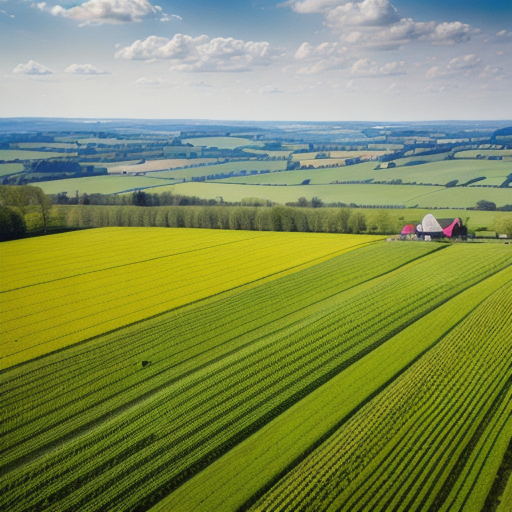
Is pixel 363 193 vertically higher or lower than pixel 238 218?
higher

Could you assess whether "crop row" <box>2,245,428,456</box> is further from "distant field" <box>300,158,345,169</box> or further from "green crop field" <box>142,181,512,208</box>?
"distant field" <box>300,158,345,169</box>

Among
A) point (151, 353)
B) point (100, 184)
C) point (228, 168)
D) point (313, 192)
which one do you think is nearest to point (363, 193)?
point (313, 192)

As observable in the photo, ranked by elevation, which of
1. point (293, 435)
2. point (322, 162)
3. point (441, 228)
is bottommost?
point (441, 228)

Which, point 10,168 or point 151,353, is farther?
point 10,168

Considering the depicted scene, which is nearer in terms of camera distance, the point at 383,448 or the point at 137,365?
the point at 383,448

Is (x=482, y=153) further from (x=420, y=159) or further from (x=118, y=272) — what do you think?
(x=118, y=272)

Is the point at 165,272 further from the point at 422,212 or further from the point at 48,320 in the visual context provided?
the point at 422,212

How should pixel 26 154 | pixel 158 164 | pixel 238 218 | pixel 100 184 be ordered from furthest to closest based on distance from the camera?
1. pixel 158 164
2. pixel 26 154
3. pixel 100 184
4. pixel 238 218

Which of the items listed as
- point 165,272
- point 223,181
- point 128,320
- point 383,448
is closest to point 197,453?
point 383,448
